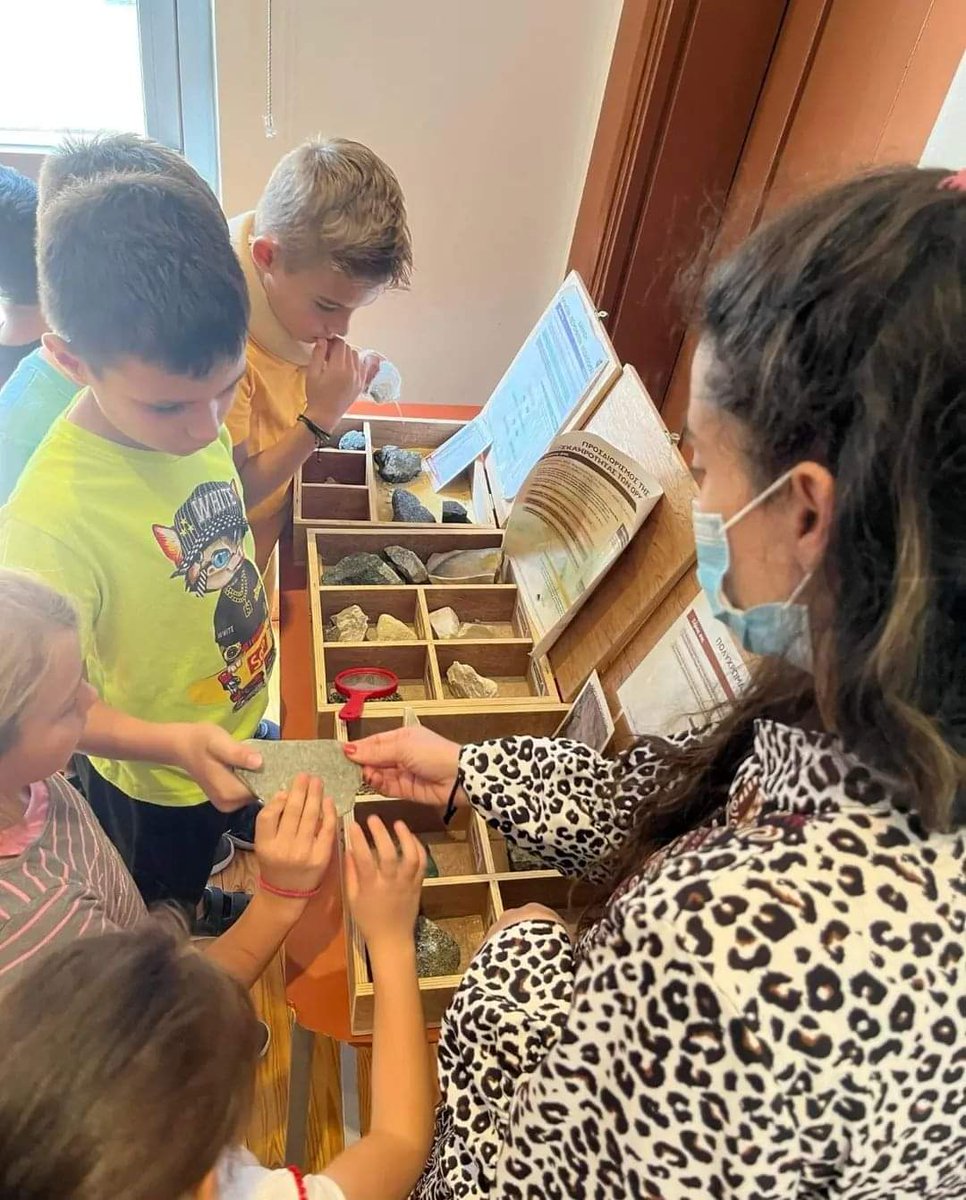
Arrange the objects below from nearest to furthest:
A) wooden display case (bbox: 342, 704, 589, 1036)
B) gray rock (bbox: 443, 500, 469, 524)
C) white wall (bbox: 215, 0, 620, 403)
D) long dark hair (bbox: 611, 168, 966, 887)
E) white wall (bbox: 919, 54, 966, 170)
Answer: long dark hair (bbox: 611, 168, 966, 887) < wooden display case (bbox: 342, 704, 589, 1036) < white wall (bbox: 919, 54, 966, 170) < gray rock (bbox: 443, 500, 469, 524) < white wall (bbox: 215, 0, 620, 403)

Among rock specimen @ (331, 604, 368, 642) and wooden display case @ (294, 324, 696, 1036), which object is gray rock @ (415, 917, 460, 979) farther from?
rock specimen @ (331, 604, 368, 642)

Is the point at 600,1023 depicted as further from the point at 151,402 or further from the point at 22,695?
the point at 151,402

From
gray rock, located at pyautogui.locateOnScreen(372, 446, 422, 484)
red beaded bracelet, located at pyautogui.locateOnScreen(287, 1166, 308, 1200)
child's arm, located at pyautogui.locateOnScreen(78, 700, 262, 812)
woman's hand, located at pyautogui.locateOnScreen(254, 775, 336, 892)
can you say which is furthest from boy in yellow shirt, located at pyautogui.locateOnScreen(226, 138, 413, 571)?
red beaded bracelet, located at pyautogui.locateOnScreen(287, 1166, 308, 1200)

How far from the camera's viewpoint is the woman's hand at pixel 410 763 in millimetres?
1068

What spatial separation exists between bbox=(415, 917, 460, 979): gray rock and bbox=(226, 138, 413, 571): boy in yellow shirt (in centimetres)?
79

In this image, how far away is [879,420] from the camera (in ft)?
1.63

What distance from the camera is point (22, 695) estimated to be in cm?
85

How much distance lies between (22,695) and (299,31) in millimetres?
1754

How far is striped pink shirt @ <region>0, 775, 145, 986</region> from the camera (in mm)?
763

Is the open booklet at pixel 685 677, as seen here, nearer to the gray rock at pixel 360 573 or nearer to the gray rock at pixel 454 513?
the gray rock at pixel 360 573

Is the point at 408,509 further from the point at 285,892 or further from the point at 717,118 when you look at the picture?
the point at 717,118

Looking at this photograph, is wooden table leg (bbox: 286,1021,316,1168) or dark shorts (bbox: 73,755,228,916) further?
dark shorts (bbox: 73,755,228,916)

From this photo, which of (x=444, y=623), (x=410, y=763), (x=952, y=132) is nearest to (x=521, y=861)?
(x=410, y=763)

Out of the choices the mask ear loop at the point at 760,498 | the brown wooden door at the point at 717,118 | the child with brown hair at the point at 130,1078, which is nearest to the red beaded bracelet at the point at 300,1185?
the child with brown hair at the point at 130,1078
